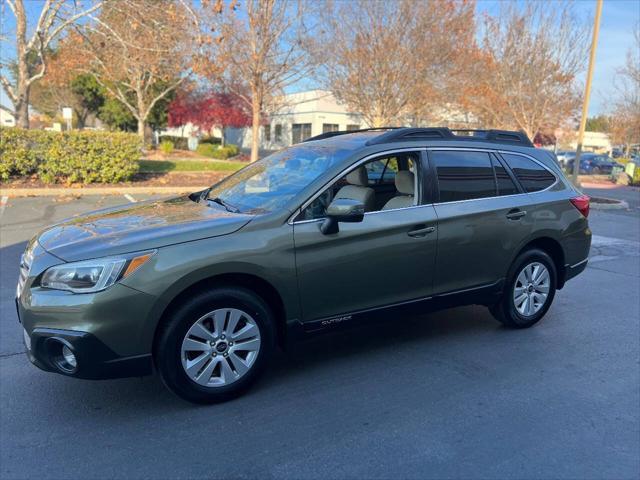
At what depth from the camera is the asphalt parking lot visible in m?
2.89

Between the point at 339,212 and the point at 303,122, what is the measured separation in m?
47.6

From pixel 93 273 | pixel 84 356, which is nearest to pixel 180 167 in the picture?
pixel 93 273

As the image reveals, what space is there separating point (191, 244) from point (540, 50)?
20.3 metres

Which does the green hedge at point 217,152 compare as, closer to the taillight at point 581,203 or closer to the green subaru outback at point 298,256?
the taillight at point 581,203

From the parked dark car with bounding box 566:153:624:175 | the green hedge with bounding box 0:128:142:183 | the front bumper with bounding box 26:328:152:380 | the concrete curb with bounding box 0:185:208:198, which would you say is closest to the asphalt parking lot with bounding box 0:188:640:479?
the front bumper with bounding box 26:328:152:380

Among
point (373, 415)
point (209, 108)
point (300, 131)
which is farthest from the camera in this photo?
point (300, 131)

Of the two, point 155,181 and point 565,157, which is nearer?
point 155,181

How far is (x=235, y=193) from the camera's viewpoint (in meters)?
4.40

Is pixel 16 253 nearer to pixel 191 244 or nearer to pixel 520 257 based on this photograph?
pixel 191 244

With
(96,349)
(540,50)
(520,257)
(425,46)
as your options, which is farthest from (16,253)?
(540,50)

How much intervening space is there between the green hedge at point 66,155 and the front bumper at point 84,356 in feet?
39.3

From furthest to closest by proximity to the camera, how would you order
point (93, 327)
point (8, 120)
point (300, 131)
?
1. point (8, 120)
2. point (300, 131)
3. point (93, 327)

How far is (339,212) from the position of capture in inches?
141

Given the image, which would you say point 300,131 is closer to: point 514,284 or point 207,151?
point 207,151
